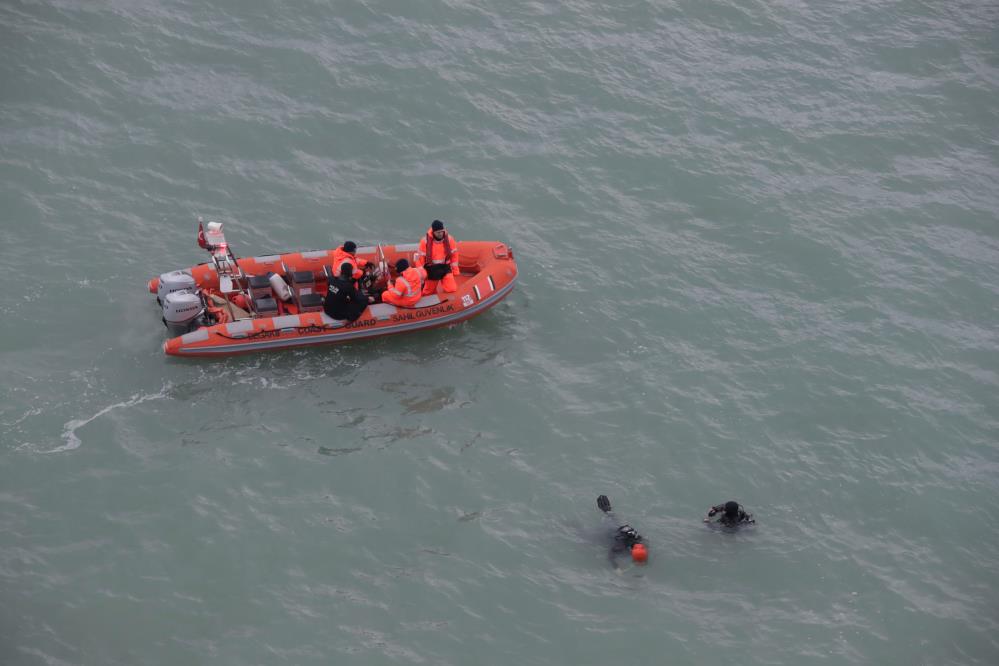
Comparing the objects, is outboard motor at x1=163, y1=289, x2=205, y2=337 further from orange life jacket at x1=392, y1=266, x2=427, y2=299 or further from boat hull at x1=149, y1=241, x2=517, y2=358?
orange life jacket at x1=392, y1=266, x2=427, y2=299

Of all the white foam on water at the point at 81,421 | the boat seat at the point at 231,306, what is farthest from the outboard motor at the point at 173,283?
the white foam on water at the point at 81,421

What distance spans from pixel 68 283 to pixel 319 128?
583 cm

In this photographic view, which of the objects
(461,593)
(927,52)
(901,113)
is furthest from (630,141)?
(461,593)

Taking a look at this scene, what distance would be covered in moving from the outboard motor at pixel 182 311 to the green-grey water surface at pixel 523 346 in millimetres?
599

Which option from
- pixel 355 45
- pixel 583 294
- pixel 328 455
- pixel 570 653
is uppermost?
pixel 355 45

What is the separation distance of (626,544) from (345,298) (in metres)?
5.67

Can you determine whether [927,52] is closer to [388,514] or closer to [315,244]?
[315,244]

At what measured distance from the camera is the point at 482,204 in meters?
20.6

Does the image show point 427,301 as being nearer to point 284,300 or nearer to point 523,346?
point 523,346

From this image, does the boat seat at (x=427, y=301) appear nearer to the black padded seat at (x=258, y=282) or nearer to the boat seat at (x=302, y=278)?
the boat seat at (x=302, y=278)

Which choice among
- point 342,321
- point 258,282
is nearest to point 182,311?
point 258,282

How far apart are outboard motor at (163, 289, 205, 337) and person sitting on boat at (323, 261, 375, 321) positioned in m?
1.90

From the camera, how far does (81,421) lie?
15891 millimetres

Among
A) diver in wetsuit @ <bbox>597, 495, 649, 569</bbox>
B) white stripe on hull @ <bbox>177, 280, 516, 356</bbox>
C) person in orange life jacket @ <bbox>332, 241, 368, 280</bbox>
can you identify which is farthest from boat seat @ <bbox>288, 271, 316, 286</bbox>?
diver in wetsuit @ <bbox>597, 495, 649, 569</bbox>
